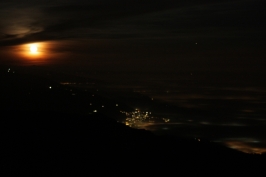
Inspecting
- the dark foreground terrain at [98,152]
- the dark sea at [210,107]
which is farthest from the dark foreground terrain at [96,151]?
the dark sea at [210,107]

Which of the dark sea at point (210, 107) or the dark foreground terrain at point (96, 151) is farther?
the dark sea at point (210, 107)

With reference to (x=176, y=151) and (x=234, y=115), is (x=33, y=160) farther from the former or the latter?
(x=234, y=115)

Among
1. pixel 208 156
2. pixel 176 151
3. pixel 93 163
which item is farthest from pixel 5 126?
pixel 208 156

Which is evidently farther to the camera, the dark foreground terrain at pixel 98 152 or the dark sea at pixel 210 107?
the dark sea at pixel 210 107

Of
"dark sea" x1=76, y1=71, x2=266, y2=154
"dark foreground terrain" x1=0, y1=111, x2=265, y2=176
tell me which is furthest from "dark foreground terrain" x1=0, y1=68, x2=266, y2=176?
"dark sea" x1=76, y1=71, x2=266, y2=154

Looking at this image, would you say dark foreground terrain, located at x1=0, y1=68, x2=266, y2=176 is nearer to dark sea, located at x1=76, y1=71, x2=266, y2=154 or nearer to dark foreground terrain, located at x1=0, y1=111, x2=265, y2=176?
dark foreground terrain, located at x1=0, y1=111, x2=265, y2=176

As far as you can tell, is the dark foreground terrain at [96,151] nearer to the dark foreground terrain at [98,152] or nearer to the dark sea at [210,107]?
the dark foreground terrain at [98,152]

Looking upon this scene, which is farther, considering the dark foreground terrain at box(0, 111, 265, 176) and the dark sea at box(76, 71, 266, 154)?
the dark sea at box(76, 71, 266, 154)

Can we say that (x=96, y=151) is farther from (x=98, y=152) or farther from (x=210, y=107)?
(x=210, y=107)
